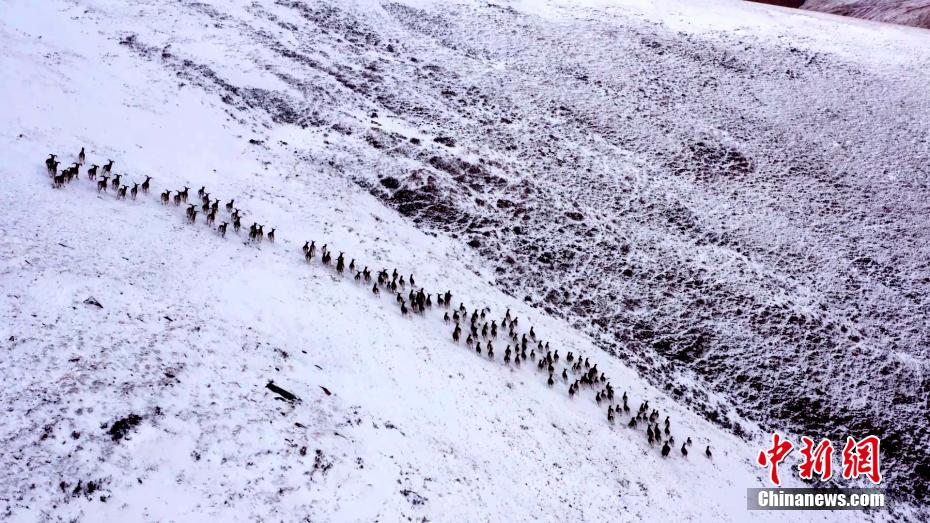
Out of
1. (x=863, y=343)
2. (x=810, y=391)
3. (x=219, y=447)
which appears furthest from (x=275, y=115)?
(x=863, y=343)

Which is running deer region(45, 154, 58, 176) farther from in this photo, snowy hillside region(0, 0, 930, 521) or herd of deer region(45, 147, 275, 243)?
snowy hillside region(0, 0, 930, 521)

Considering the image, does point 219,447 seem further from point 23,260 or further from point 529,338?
point 529,338

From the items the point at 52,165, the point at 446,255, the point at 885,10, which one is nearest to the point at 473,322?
the point at 446,255

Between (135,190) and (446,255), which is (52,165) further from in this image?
(446,255)

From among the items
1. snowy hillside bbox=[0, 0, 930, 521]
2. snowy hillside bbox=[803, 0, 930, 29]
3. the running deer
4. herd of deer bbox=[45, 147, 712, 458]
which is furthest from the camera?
snowy hillside bbox=[803, 0, 930, 29]

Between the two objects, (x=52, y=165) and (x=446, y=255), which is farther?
(x=446, y=255)

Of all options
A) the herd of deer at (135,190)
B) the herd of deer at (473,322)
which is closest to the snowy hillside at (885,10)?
the herd of deer at (473,322)

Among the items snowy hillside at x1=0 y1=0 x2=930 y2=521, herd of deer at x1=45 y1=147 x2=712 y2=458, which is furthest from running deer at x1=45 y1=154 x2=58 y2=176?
snowy hillside at x1=0 y1=0 x2=930 y2=521
